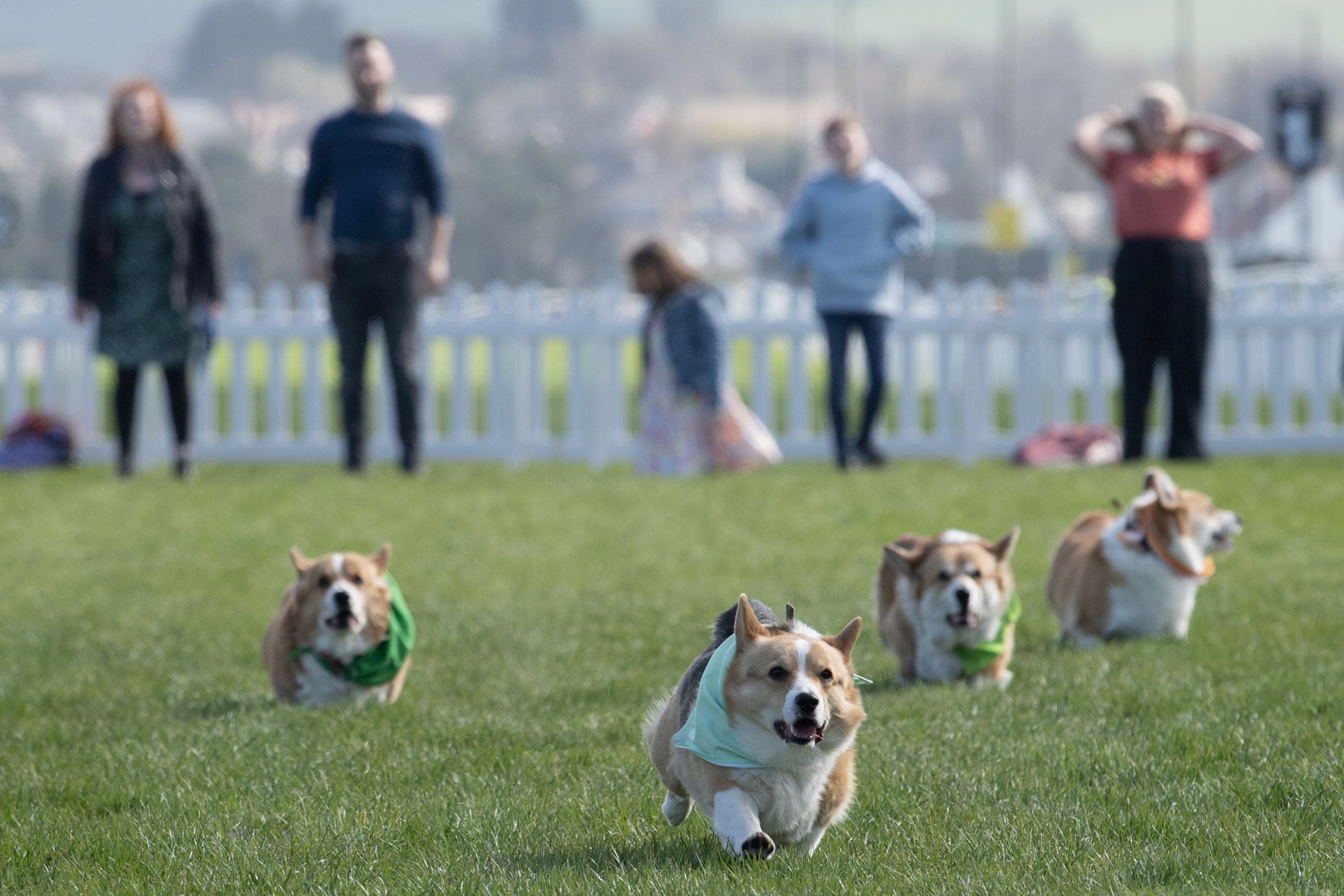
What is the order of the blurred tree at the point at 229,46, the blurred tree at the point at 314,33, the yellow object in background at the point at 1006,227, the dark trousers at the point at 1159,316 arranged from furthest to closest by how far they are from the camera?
the blurred tree at the point at 314,33 < the blurred tree at the point at 229,46 < the yellow object in background at the point at 1006,227 < the dark trousers at the point at 1159,316

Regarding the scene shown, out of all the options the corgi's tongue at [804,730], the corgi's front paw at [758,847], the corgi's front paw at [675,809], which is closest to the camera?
the corgi's tongue at [804,730]

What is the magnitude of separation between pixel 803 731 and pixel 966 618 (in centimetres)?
190

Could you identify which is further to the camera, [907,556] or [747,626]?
[907,556]

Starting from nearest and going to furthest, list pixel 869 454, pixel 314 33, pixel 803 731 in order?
pixel 803 731, pixel 869 454, pixel 314 33

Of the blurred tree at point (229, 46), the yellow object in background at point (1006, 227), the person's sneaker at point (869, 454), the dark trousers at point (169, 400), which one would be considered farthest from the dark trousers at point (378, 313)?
the blurred tree at point (229, 46)

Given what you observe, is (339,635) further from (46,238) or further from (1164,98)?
(46,238)

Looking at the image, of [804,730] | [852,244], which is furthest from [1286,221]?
[804,730]

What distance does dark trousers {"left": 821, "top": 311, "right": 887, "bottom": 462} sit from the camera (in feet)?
39.3

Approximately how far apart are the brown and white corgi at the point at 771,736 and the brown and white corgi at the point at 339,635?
176 centimetres

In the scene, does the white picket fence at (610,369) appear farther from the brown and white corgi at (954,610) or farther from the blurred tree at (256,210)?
the blurred tree at (256,210)

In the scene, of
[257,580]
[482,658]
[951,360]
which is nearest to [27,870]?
[482,658]

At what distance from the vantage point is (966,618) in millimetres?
5270

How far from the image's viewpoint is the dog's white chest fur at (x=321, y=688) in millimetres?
5363

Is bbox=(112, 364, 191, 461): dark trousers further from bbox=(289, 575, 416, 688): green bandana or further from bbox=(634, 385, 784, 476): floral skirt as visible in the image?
bbox=(289, 575, 416, 688): green bandana
